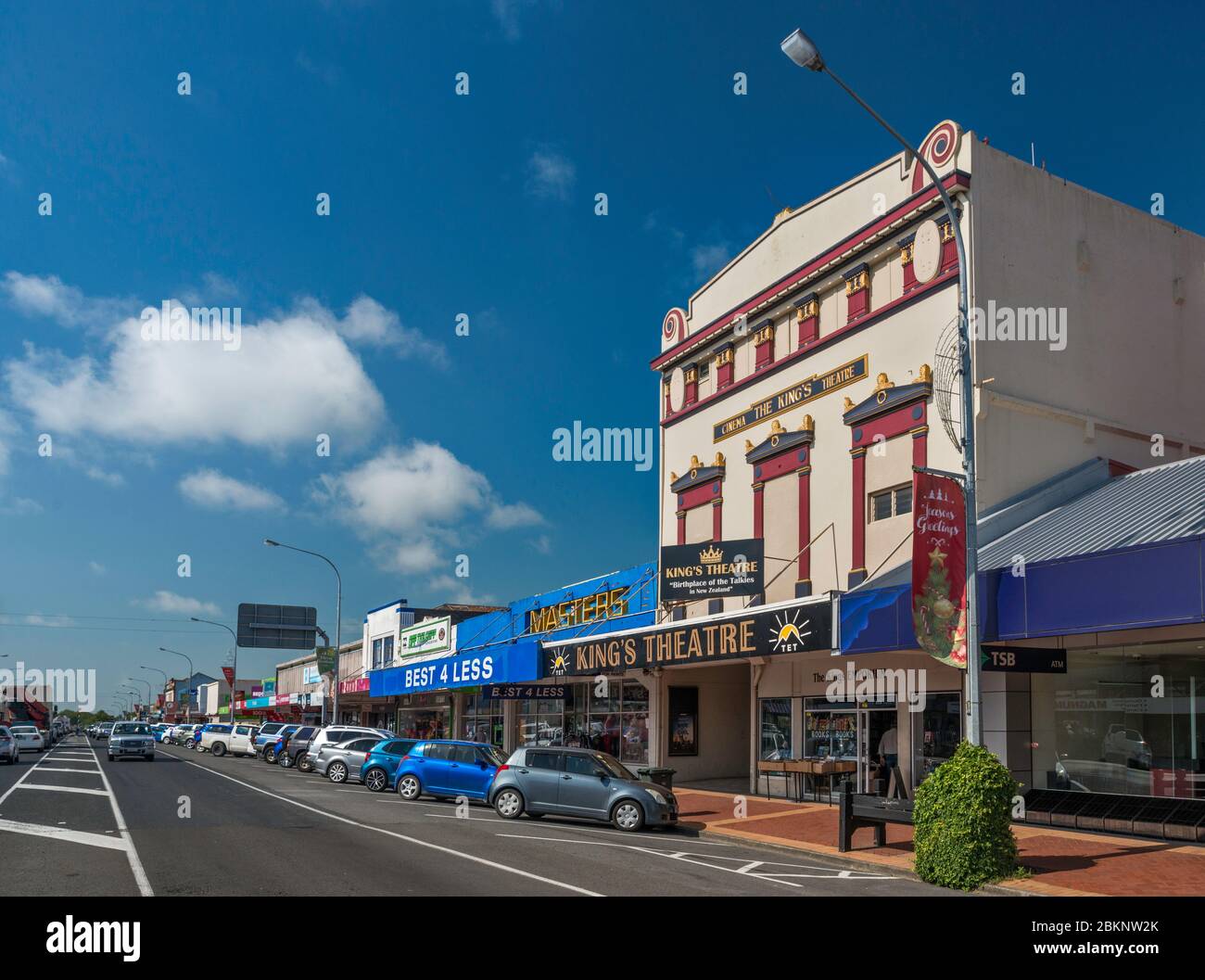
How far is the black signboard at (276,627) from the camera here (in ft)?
165

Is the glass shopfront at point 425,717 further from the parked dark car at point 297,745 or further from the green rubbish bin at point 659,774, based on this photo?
the green rubbish bin at point 659,774

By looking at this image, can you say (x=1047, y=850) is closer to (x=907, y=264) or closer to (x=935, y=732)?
(x=935, y=732)

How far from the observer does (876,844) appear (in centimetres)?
1636

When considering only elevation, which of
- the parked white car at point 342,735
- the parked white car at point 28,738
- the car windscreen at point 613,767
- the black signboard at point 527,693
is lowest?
the parked white car at point 28,738

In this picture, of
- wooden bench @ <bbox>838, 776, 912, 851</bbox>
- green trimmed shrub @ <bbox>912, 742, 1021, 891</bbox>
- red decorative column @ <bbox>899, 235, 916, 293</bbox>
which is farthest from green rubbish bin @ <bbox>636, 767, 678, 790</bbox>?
red decorative column @ <bbox>899, 235, 916, 293</bbox>

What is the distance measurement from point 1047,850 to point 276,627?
41.7 m

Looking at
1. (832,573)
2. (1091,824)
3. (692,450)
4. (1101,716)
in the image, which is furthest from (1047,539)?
(692,450)

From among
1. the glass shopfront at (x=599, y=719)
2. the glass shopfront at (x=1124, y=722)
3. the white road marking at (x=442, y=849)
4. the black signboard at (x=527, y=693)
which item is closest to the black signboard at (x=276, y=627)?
the glass shopfront at (x=599, y=719)

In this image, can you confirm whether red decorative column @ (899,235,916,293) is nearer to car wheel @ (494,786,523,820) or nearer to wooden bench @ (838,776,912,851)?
wooden bench @ (838,776,912,851)

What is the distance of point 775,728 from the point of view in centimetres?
2536

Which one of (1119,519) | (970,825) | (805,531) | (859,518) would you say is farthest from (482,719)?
(970,825)

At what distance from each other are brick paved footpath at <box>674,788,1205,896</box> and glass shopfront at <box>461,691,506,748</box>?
19.0m

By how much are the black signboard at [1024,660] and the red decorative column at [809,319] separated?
9969mm
